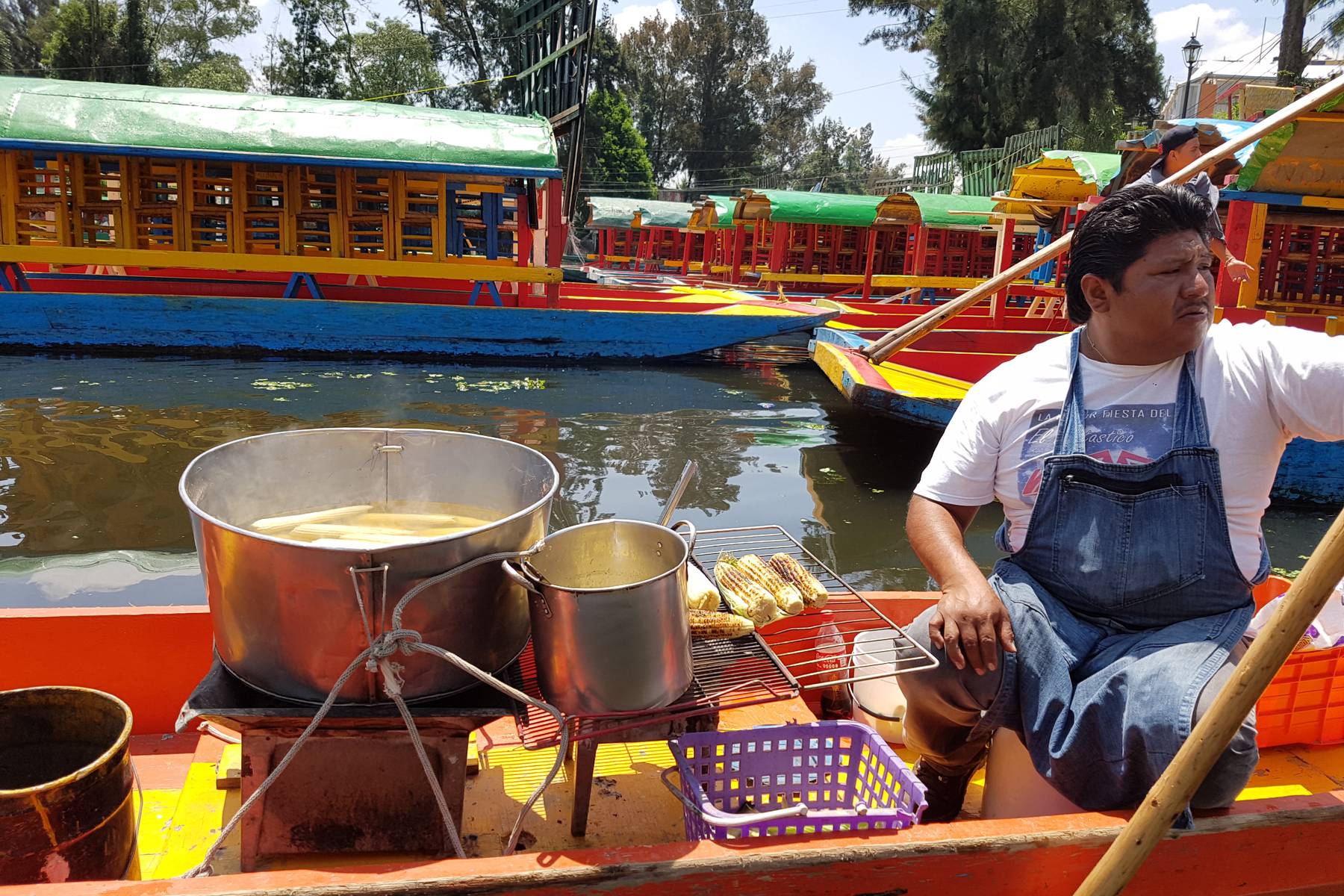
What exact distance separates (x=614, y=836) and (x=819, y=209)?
18.7 metres

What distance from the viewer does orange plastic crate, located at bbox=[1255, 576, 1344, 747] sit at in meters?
2.83

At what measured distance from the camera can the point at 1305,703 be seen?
2955 millimetres

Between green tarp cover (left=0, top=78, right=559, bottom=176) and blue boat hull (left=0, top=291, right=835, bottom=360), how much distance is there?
1922 millimetres

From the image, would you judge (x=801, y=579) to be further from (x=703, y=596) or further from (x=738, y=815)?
(x=738, y=815)

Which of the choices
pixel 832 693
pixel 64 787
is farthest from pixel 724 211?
pixel 64 787

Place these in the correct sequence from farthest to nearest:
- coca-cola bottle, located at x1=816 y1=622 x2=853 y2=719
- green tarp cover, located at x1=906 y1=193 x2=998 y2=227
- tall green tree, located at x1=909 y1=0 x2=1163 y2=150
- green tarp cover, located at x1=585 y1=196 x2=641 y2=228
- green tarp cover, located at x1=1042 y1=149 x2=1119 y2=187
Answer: tall green tree, located at x1=909 y1=0 x2=1163 y2=150 → green tarp cover, located at x1=585 y1=196 x2=641 y2=228 → green tarp cover, located at x1=906 y1=193 x2=998 y2=227 → green tarp cover, located at x1=1042 y1=149 x2=1119 y2=187 → coca-cola bottle, located at x1=816 y1=622 x2=853 y2=719

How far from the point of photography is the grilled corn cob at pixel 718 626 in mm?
2410

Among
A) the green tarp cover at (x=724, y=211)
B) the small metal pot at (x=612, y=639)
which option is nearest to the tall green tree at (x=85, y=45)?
the green tarp cover at (x=724, y=211)

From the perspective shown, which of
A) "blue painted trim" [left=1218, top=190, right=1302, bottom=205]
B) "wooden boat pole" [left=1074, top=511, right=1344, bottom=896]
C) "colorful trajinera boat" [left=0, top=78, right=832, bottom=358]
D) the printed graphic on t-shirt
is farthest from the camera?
"colorful trajinera boat" [left=0, top=78, right=832, bottom=358]

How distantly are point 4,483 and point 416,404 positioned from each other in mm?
4174

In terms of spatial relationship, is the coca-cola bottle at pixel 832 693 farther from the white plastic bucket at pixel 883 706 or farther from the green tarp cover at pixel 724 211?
the green tarp cover at pixel 724 211

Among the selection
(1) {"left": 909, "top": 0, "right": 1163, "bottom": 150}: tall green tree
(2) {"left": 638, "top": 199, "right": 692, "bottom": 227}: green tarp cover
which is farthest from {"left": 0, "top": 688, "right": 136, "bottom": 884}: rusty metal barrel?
(1) {"left": 909, "top": 0, "right": 1163, "bottom": 150}: tall green tree

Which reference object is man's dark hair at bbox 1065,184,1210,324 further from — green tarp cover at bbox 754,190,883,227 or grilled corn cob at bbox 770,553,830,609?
green tarp cover at bbox 754,190,883,227

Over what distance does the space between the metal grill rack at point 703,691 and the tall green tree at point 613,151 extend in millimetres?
43669
